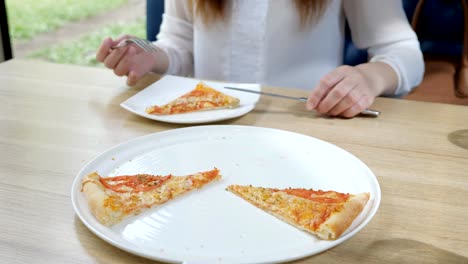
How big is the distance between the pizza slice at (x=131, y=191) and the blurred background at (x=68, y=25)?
3.03 metres

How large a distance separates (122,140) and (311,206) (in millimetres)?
374

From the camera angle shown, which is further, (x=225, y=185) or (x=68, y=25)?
(x=68, y=25)

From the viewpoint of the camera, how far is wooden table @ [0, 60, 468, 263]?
0.60 m

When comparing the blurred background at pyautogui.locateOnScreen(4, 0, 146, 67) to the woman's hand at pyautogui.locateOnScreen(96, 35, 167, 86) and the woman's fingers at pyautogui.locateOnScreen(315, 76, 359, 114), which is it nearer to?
the woman's hand at pyautogui.locateOnScreen(96, 35, 167, 86)

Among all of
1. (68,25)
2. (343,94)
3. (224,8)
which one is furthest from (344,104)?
(68,25)

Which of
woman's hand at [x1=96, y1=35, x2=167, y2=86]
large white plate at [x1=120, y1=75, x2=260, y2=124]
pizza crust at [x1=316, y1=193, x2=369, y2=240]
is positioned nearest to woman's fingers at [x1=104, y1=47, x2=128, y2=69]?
woman's hand at [x1=96, y1=35, x2=167, y2=86]

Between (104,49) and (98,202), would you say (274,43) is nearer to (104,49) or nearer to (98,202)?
(104,49)

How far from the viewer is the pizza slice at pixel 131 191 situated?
644 millimetres

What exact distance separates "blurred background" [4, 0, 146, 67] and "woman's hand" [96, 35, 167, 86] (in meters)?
2.53

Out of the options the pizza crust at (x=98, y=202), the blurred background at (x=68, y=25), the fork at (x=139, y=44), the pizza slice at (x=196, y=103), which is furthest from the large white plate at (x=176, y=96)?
the blurred background at (x=68, y=25)

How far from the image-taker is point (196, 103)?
102 cm

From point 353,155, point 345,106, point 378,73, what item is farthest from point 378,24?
point 353,155

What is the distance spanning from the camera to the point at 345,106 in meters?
1.00

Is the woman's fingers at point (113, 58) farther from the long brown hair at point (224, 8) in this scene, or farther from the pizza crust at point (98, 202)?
the pizza crust at point (98, 202)
